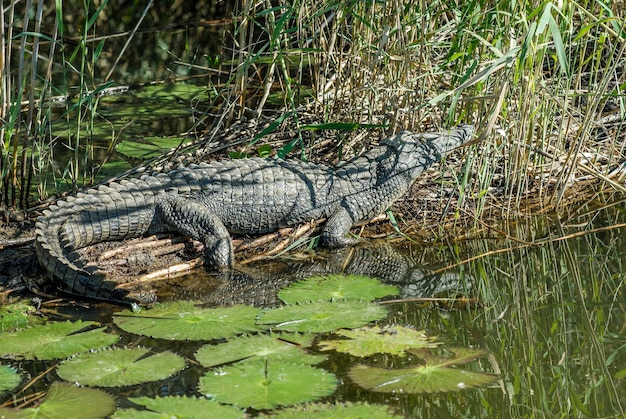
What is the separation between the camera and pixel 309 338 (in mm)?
3902

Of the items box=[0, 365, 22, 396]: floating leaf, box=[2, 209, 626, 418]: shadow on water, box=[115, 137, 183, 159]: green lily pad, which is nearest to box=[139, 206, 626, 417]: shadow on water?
box=[2, 209, 626, 418]: shadow on water

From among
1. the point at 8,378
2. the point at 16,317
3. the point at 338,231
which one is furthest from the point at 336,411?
the point at 338,231

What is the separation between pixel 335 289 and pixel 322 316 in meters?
0.41

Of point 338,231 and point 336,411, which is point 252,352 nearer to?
point 336,411

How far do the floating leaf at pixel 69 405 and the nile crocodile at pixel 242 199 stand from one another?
132 cm

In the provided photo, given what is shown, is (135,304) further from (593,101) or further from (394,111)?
(593,101)

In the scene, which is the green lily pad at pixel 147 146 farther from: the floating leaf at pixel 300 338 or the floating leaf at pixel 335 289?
the floating leaf at pixel 300 338

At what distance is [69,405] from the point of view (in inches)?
133

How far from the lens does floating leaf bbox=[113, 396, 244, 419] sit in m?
3.22

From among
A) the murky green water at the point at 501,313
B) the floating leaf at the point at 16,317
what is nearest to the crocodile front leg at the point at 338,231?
the murky green water at the point at 501,313

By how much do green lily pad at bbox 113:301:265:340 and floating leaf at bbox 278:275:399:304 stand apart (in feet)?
0.90

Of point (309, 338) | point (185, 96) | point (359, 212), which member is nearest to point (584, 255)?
point (359, 212)

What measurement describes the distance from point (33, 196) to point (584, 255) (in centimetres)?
365

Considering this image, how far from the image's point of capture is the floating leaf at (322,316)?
13.1ft
